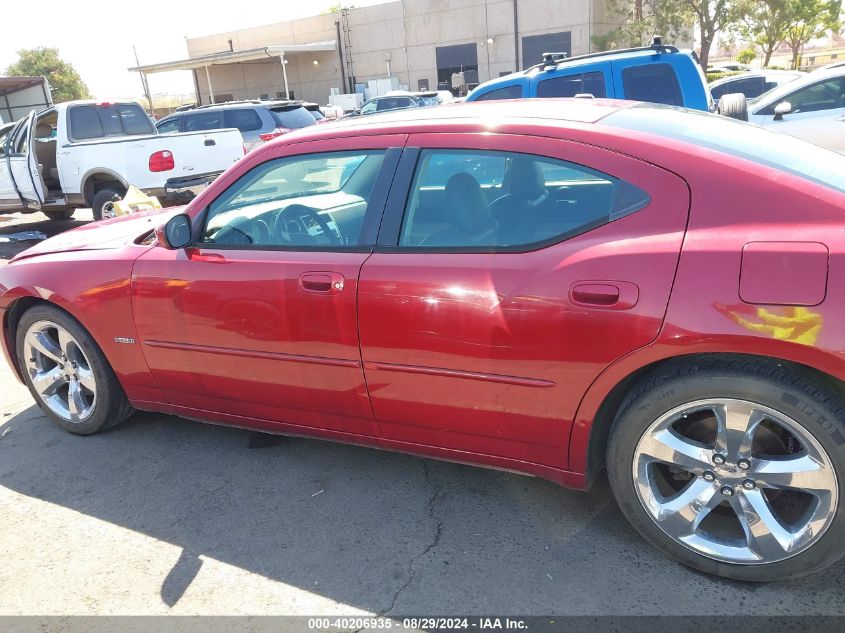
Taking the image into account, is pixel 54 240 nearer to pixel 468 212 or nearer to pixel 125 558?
pixel 125 558

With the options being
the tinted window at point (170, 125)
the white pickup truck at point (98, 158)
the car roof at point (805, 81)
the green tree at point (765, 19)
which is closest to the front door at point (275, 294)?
the white pickup truck at point (98, 158)

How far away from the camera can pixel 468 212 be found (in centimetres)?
269

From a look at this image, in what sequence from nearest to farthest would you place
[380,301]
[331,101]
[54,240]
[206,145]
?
1. [380,301]
2. [54,240]
3. [206,145]
4. [331,101]

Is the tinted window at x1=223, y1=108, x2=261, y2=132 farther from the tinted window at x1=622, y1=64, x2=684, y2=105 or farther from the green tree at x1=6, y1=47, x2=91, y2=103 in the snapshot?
the green tree at x1=6, y1=47, x2=91, y2=103

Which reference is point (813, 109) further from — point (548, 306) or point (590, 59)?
point (548, 306)

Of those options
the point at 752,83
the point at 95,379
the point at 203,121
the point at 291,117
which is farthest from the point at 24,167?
the point at 752,83

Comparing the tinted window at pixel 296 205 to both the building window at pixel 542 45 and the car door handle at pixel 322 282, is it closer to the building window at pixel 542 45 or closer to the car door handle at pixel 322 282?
the car door handle at pixel 322 282

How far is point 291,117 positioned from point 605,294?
1245 cm

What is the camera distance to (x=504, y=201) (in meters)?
2.67

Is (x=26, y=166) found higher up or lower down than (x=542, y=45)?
lower down

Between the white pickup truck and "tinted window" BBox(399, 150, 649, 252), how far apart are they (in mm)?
7040

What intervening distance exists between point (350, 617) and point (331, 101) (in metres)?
37.5

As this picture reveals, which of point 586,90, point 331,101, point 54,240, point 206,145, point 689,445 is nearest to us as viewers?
point 689,445

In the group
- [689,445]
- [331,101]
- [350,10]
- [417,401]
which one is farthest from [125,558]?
[350,10]
